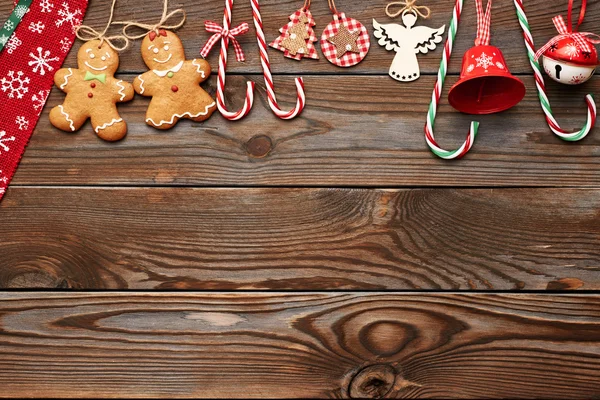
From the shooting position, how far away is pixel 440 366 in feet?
3.87

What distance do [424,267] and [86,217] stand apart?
73 cm

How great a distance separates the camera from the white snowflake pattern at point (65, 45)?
122cm

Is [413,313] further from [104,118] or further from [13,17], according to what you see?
[13,17]

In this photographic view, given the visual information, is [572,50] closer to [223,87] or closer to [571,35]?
[571,35]

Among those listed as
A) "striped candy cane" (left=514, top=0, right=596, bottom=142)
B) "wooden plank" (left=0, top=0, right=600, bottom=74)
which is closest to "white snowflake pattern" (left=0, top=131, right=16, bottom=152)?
"wooden plank" (left=0, top=0, right=600, bottom=74)

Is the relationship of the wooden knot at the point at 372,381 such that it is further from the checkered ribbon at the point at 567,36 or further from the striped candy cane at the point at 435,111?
the checkered ribbon at the point at 567,36

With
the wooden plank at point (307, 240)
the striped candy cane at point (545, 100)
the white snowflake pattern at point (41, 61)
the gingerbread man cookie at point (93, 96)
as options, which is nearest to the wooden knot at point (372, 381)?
the wooden plank at point (307, 240)

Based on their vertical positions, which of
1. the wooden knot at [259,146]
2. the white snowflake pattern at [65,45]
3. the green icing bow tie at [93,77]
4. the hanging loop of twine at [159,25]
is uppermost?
the hanging loop of twine at [159,25]

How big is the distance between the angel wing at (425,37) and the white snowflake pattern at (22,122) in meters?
0.86

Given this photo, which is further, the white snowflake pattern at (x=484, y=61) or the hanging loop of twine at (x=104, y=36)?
the hanging loop of twine at (x=104, y=36)

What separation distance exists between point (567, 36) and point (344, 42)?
46 cm

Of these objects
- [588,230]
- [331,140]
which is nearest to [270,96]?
[331,140]

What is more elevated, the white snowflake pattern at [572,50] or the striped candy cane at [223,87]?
the white snowflake pattern at [572,50]

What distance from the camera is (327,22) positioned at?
48.3 inches
